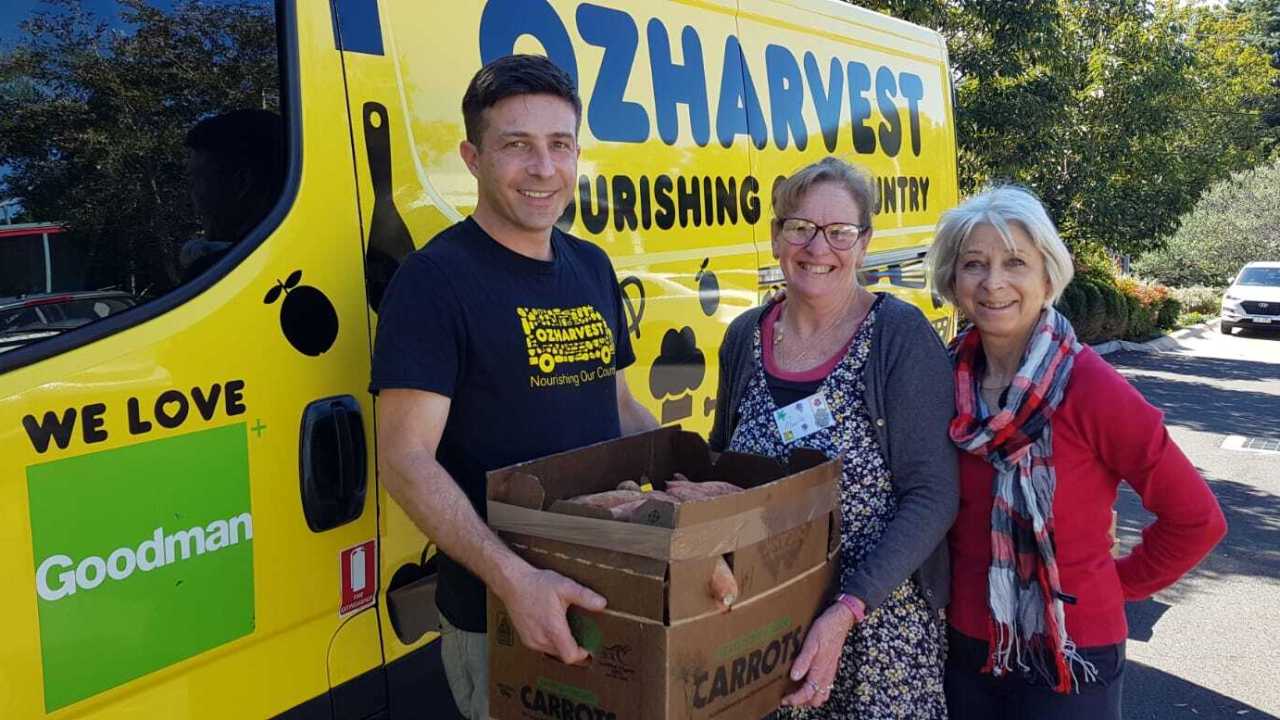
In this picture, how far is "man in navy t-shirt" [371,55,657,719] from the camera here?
1.78m

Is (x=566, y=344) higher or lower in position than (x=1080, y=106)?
lower

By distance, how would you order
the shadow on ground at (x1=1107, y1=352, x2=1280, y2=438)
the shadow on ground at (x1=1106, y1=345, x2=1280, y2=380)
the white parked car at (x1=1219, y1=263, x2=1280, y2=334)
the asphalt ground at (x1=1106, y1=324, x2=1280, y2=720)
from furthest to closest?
the white parked car at (x1=1219, y1=263, x2=1280, y2=334) → the shadow on ground at (x1=1106, y1=345, x2=1280, y2=380) → the shadow on ground at (x1=1107, y1=352, x2=1280, y2=438) → the asphalt ground at (x1=1106, y1=324, x2=1280, y2=720)

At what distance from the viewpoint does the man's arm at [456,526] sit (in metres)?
1.63

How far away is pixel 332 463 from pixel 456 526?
44 cm

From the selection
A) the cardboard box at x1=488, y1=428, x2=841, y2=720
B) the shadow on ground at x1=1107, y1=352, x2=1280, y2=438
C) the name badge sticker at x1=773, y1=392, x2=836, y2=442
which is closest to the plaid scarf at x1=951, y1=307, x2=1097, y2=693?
the name badge sticker at x1=773, y1=392, x2=836, y2=442

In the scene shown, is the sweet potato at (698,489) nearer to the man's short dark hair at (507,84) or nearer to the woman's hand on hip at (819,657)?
the woman's hand on hip at (819,657)

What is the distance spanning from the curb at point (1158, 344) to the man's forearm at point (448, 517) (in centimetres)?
1625

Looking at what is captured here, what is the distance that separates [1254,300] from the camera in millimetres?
19641

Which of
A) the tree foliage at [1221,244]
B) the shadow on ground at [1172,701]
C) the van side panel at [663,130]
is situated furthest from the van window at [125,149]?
the tree foliage at [1221,244]

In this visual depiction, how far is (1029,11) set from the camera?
11.9 metres

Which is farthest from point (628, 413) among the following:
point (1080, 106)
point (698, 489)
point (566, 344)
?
point (1080, 106)

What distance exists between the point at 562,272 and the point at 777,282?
5.34 ft

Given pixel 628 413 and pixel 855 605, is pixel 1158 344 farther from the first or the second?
pixel 855 605

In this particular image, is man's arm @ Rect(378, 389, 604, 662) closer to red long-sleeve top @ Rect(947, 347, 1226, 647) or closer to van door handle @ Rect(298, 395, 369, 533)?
van door handle @ Rect(298, 395, 369, 533)
